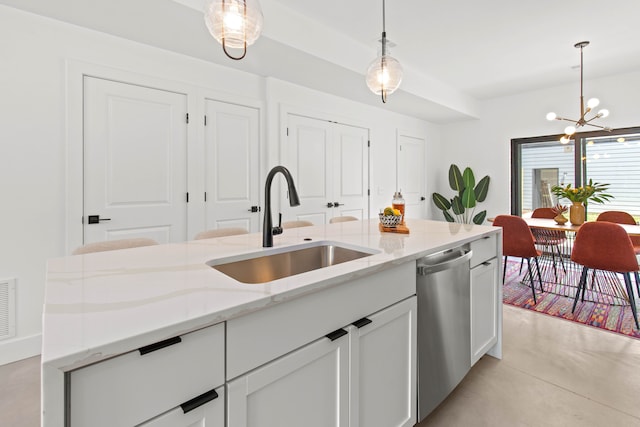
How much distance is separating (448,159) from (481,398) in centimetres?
518

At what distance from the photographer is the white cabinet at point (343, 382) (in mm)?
871

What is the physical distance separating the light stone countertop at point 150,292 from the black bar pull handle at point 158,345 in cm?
2

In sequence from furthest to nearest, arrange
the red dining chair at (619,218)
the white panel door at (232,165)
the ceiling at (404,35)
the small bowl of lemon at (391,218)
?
the red dining chair at (619,218)
the white panel door at (232,165)
the ceiling at (404,35)
the small bowl of lemon at (391,218)

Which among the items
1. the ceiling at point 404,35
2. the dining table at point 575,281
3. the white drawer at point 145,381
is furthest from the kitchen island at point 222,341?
the dining table at point 575,281

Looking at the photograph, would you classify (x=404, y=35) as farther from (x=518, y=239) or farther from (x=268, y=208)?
(x=268, y=208)

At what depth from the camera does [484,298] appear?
2.01 m

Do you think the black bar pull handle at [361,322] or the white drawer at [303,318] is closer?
the white drawer at [303,318]

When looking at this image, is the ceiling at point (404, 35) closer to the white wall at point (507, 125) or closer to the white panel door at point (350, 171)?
the white wall at point (507, 125)

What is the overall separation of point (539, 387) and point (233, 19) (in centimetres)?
264

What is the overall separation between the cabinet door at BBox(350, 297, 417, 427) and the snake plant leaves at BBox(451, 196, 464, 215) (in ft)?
15.8

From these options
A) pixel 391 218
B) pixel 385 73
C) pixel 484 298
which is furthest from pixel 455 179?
pixel 391 218

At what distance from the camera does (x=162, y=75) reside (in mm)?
2912

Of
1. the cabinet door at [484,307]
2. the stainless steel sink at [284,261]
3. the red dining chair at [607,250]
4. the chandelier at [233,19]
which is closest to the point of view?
the stainless steel sink at [284,261]

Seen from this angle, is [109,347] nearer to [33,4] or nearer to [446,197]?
[33,4]
